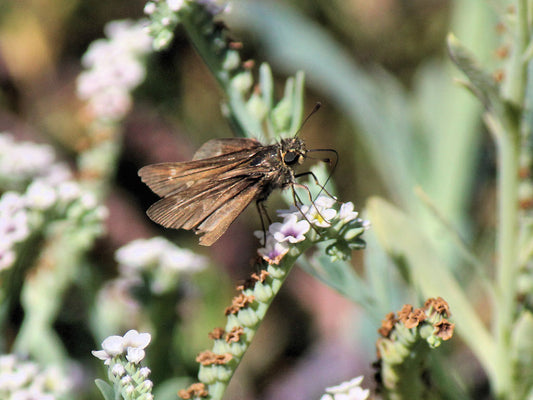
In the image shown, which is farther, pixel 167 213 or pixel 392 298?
pixel 392 298

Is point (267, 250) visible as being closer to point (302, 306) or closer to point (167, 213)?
point (167, 213)

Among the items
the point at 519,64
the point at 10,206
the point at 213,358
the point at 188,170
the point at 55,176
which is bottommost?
the point at 213,358

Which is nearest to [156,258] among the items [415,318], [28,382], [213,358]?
[28,382]

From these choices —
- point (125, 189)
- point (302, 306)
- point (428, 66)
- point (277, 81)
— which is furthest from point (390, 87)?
point (125, 189)

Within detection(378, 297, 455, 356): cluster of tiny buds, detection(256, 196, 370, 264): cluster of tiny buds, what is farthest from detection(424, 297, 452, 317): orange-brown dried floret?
detection(256, 196, 370, 264): cluster of tiny buds

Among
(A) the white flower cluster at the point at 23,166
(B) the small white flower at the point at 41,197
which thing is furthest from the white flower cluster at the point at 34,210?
(A) the white flower cluster at the point at 23,166

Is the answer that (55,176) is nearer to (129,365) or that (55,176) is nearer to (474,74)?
(129,365)

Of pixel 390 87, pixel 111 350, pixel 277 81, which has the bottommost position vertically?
pixel 111 350
